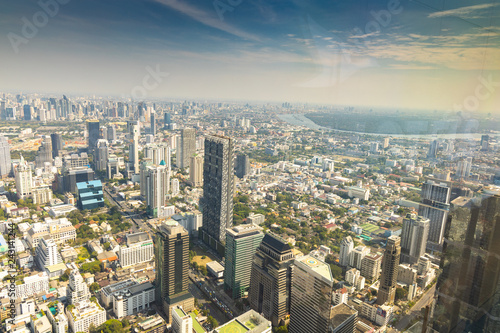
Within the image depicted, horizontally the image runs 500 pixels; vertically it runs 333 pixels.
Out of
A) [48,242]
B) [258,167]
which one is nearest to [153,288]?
[48,242]

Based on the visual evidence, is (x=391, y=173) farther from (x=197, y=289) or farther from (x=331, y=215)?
(x=197, y=289)

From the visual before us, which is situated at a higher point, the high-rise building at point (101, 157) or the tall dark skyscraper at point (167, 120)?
the tall dark skyscraper at point (167, 120)

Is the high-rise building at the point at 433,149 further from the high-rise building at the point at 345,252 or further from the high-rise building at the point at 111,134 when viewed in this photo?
the high-rise building at the point at 111,134

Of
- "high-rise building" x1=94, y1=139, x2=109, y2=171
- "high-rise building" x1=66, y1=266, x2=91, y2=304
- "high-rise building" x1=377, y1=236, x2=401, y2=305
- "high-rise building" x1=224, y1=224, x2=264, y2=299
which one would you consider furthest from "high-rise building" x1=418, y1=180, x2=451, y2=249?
"high-rise building" x1=94, y1=139, x2=109, y2=171

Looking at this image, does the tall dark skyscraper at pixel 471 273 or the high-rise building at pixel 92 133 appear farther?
the high-rise building at pixel 92 133

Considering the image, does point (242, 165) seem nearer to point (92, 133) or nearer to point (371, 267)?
point (371, 267)

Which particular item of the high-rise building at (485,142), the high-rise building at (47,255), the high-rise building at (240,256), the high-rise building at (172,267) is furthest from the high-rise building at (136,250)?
the high-rise building at (485,142)
